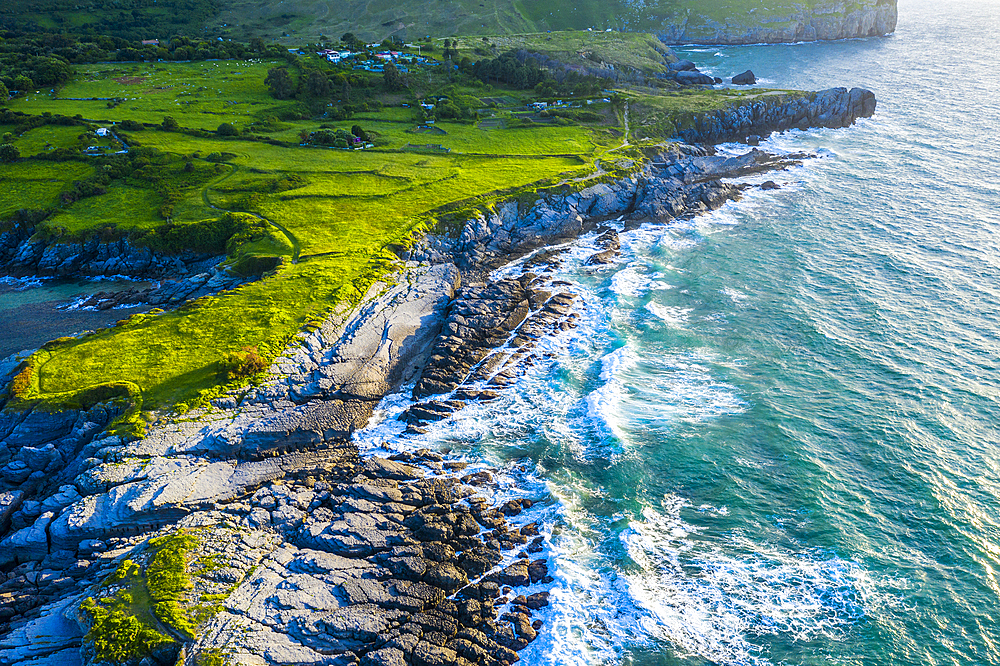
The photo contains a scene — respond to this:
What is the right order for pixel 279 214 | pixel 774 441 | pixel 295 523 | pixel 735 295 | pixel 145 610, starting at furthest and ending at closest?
pixel 279 214, pixel 735 295, pixel 774 441, pixel 295 523, pixel 145 610

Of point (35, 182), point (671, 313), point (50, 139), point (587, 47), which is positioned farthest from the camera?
point (587, 47)

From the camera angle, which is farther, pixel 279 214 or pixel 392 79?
pixel 392 79

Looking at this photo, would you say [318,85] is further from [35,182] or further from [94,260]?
[94,260]

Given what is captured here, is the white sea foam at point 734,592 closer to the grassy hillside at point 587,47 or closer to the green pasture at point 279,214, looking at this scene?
the green pasture at point 279,214

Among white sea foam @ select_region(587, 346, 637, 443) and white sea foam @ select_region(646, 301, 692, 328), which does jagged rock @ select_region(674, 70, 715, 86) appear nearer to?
white sea foam @ select_region(646, 301, 692, 328)

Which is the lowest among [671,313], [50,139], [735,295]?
[671,313]

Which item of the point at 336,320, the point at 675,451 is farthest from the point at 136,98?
the point at 675,451

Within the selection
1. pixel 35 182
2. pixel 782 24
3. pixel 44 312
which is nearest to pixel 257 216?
pixel 44 312
